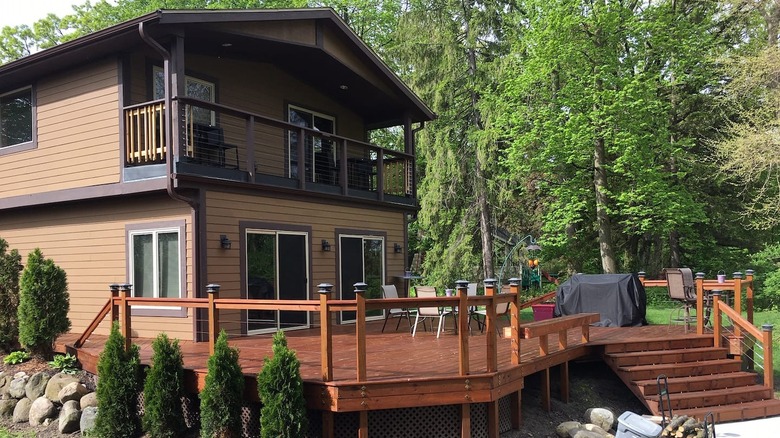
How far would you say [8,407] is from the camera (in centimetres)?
713

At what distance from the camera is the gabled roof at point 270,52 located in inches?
315

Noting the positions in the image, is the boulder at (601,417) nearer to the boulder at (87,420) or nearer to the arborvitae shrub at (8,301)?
the boulder at (87,420)

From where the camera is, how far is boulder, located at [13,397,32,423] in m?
6.91

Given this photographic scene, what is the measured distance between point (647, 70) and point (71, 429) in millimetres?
17385

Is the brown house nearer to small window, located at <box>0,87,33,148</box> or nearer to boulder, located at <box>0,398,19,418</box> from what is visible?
small window, located at <box>0,87,33,148</box>

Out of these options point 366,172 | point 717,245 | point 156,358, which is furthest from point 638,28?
point 156,358

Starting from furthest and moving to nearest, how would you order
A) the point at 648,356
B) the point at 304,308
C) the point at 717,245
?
1. the point at 717,245
2. the point at 648,356
3. the point at 304,308

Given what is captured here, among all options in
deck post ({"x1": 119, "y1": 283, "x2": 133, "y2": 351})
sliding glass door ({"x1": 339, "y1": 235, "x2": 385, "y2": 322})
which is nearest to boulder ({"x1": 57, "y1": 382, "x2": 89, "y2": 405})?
deck post ({"x1": 119, "y1": 283, "x2": 133, "y2": 351})

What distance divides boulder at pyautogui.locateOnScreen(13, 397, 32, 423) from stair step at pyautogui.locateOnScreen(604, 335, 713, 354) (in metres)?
7.38

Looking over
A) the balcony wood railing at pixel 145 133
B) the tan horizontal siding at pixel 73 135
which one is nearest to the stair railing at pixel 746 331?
the balcony wood railing at pixel 145 133

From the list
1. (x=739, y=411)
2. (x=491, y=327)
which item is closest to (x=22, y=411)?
(x=491, y=327)

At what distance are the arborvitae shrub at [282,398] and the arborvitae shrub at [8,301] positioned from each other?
5110mm

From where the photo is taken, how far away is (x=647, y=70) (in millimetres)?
17641

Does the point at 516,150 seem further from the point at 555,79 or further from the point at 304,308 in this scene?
the point at 304,308
